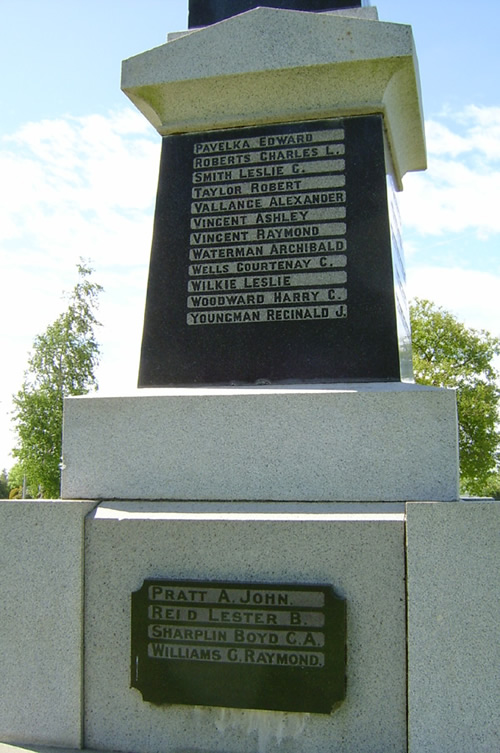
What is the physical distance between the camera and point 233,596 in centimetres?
352

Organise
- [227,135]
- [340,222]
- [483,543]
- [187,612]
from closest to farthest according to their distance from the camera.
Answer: [483,543], [187,612], [340,222], [227,135]

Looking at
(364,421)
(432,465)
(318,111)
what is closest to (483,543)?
(432,465)

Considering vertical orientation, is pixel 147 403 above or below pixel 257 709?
above

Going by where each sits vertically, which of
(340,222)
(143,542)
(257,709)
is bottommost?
(257,709)

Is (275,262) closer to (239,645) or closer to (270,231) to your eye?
(270,231)

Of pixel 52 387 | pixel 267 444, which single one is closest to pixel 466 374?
pixel 52 387

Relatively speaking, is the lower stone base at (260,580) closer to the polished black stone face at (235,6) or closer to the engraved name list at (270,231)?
the engraved name list at (270,231)

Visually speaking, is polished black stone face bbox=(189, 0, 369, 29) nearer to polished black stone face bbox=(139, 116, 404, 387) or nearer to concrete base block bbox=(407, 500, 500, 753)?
polished black stone face bbox=(139, 116, 404, 387)

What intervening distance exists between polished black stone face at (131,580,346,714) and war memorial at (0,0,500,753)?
0.03 ft

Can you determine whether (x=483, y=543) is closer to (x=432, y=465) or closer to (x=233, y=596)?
(x=432, y=465)

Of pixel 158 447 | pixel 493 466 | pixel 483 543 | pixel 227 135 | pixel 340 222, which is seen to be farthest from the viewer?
pixel 493 466

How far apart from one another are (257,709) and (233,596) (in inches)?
20.1

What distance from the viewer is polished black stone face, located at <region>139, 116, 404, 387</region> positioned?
4.21m

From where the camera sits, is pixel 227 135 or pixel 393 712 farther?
pixel 227 135
